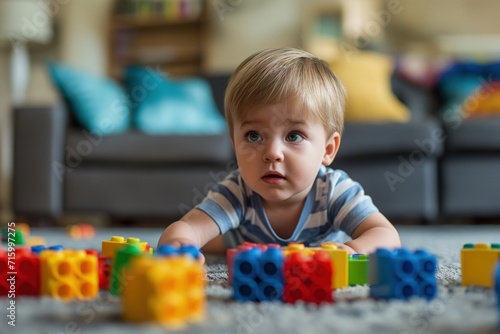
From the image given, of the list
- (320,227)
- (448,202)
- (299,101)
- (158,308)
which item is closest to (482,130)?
(448,202)

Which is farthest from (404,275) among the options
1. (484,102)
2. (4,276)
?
(484,102)

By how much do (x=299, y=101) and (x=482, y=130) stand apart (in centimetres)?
142

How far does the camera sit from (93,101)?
243 cm

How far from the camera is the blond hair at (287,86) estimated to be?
1010 millimetres

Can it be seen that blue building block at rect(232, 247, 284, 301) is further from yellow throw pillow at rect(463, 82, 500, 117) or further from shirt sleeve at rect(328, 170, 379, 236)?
yellow throw pillow at rect(463, 82, 500, 117)

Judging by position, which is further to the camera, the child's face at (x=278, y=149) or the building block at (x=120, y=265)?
the child's face at (x=278, y=149)

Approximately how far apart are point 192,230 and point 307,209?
0.73 feet

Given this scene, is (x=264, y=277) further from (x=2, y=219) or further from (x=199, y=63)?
(x=199, y=63)

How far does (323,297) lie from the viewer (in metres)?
0.72

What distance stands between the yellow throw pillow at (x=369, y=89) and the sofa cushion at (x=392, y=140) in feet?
0.54

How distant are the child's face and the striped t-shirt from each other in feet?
0.35

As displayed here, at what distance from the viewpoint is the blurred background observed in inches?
134

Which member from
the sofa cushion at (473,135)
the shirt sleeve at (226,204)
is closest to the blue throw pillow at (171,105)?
the sofa cushion at (473,135)

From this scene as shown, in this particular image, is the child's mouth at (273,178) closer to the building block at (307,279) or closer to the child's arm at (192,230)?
the child's arm at (192,230)
